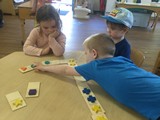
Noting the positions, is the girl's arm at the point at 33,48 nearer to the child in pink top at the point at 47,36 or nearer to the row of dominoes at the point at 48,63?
the child in pink top at the point at 47,36

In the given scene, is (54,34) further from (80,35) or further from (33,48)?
(80,35)

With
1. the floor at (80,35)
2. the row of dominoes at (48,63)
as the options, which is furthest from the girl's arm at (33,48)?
the floor at (80,35)

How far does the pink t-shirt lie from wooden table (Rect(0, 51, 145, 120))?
18 centimetres

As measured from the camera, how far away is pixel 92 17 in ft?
16.4

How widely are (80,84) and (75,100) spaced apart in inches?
5.2

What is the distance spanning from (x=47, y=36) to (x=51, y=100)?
68 centimetres

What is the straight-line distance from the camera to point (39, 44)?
1365 millimetres

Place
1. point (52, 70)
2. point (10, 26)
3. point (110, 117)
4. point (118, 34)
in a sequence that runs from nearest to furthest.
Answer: point (110, 117) < point (52, 70) < point (118, 34) < point (10, 26)

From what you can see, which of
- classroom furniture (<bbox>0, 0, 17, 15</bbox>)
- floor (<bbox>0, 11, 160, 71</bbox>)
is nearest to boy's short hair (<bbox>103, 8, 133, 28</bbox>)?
floor (<bbox>0, 11, 160, 71</bbox>)

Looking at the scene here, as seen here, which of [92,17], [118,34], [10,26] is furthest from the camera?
Result: [92,17]

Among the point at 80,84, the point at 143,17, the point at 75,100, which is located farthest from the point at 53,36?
the point at 143,17

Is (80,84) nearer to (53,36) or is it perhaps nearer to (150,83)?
(150,83)

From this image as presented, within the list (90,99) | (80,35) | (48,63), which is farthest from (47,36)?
(80,35)

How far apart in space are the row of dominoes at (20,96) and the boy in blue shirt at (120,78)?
0.61 ft
